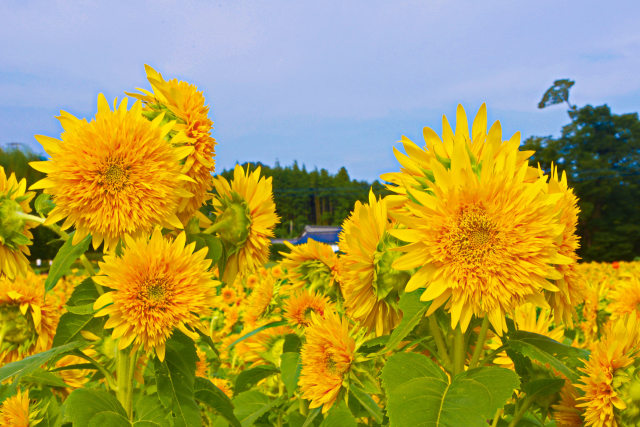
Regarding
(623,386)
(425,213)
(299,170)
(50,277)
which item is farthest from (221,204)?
(299,170)

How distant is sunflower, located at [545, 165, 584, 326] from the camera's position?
1203 mm

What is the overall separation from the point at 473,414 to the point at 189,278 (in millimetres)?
678

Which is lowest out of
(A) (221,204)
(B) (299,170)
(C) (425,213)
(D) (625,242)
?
(C) (425,213)

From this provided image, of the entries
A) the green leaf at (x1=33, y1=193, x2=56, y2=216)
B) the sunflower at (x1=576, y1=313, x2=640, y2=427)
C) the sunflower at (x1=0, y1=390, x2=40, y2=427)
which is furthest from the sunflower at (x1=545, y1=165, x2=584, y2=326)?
the sunflower at (x1=0, y1=390, x2=40, y2=427)

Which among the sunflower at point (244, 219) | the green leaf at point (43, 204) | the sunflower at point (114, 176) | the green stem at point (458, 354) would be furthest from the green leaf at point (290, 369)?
the green leaf at point (43, 204)

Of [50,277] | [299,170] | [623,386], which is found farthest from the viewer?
[299,170]

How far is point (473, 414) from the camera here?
1.06 meters

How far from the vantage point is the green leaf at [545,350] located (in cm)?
117

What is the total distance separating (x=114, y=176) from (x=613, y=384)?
1235 mm

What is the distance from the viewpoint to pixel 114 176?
127 centimetres

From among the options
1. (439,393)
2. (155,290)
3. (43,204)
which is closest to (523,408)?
(439,393)

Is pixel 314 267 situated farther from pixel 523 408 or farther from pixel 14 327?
pixel 14 327

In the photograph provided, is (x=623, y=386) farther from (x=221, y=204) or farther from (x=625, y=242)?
(x=625, y=242)

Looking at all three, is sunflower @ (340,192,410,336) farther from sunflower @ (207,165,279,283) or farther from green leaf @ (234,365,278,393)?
green leaf @ (234,365,278,393)
